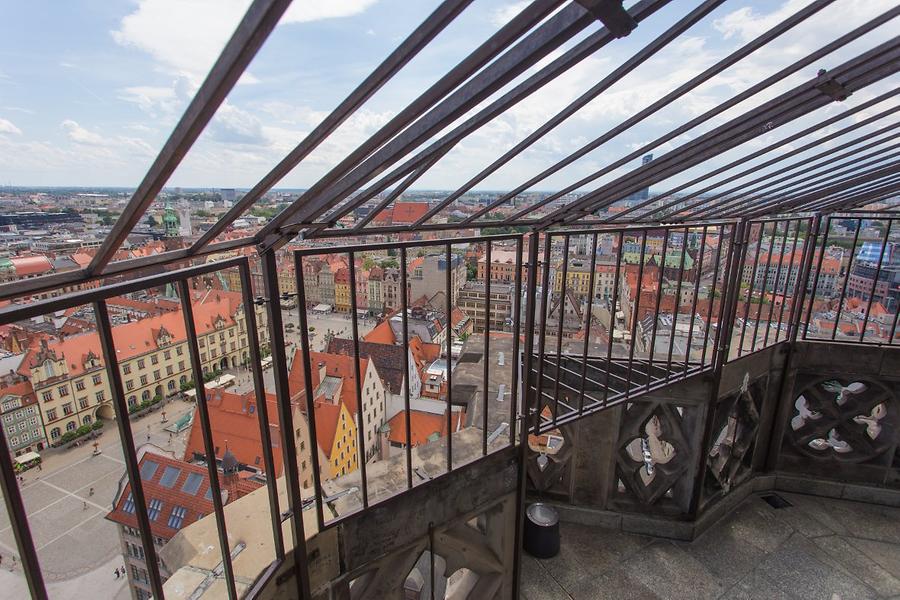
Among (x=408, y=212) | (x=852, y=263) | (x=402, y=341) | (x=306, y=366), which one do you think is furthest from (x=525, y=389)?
(x=852, y=263)

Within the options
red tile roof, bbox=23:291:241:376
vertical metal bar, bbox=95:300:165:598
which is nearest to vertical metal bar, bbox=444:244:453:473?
red tile roof, bbox=23:291:241:376

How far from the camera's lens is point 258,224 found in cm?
205

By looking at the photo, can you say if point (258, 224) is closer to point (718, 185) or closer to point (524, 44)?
point (524, 44)

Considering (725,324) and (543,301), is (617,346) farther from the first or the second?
(543,301)

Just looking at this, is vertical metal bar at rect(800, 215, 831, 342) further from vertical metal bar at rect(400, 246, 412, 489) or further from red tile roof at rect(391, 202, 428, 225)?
vertical metal bar at rect(400, 246, 412, 489)

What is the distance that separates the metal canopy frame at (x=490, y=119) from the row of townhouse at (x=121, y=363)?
465 millimetres

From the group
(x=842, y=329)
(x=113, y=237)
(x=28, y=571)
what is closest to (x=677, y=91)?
(x=113, y=237)

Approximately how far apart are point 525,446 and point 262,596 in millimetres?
1984

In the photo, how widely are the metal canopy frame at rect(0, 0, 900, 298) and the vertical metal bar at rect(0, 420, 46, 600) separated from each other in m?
0.47

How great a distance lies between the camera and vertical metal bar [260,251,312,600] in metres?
2.16

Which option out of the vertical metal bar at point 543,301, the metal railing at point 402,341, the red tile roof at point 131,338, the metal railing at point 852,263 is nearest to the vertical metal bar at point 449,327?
the metal railing at point 402,341

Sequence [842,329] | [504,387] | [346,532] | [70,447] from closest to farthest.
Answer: [70,447] → [346,532] → [504,387] → [842,329]

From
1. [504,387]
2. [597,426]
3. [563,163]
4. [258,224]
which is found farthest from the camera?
[597,426]

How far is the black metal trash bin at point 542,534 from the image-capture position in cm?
462
